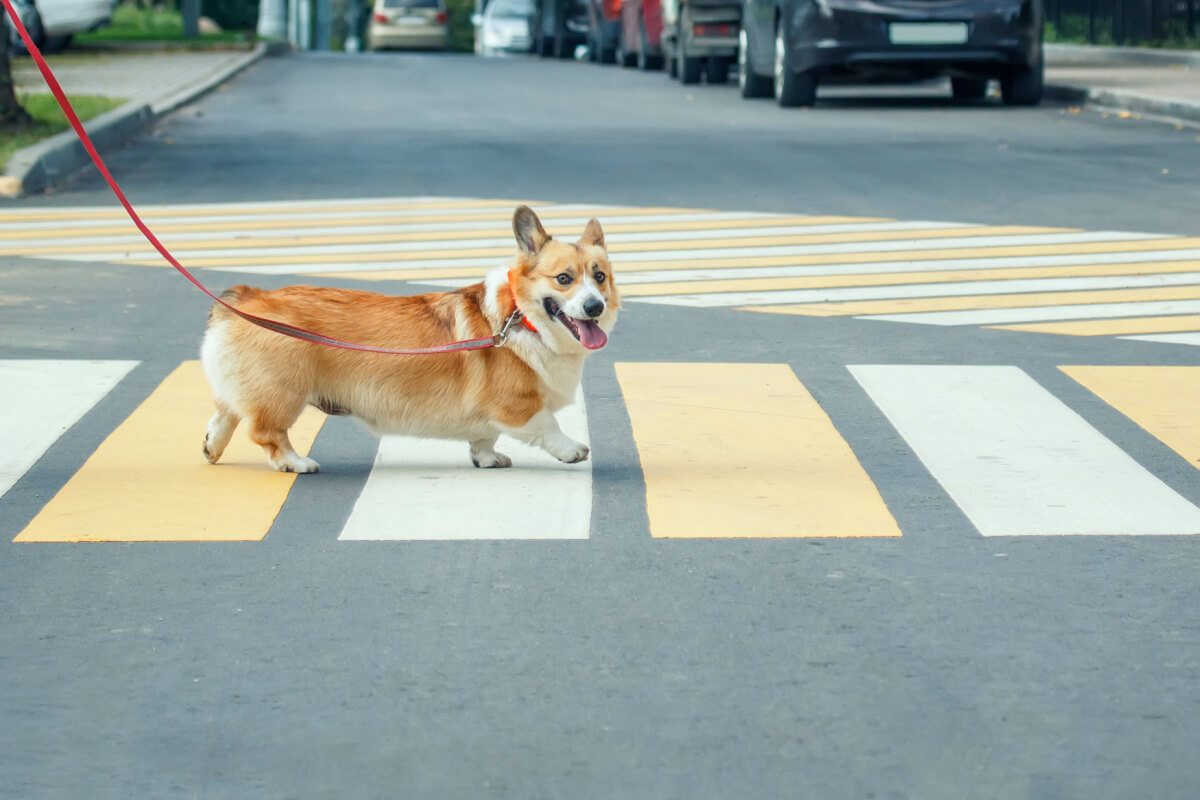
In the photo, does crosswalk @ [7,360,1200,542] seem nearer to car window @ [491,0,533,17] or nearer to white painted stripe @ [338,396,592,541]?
white painted stripe @ [338,396,592,541]

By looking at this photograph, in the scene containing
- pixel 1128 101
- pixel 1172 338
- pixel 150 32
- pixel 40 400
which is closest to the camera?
pixel 40 400

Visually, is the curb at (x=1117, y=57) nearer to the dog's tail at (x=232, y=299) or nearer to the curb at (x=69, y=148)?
the curb at (x=69, y=148)

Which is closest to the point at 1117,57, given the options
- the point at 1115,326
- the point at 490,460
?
the point at 1115,326

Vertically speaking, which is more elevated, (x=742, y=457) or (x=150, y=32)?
(x=150, y=32)

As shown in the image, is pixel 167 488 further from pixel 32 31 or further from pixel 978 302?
pixel 32 31

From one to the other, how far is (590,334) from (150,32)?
39736 mm

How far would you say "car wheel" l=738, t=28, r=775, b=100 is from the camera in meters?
23.2

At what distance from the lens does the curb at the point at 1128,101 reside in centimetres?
1922

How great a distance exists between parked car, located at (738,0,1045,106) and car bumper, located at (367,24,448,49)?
37108 millimetres

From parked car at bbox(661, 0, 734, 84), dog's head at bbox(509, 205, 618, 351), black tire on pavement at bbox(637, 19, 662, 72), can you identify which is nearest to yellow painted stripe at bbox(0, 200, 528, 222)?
dog's head at bbox(509, 205, 618, 351)

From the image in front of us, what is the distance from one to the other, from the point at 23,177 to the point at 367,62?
23.1 m

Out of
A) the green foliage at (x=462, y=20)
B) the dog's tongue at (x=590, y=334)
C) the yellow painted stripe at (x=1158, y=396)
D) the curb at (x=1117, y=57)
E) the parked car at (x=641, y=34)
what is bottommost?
the yellow painted stripe at (x=1158, y=396)

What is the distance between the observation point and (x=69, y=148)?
16062mm

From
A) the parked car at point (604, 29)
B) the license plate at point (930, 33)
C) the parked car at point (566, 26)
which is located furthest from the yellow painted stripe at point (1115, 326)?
the parked car at point (566, 26)
